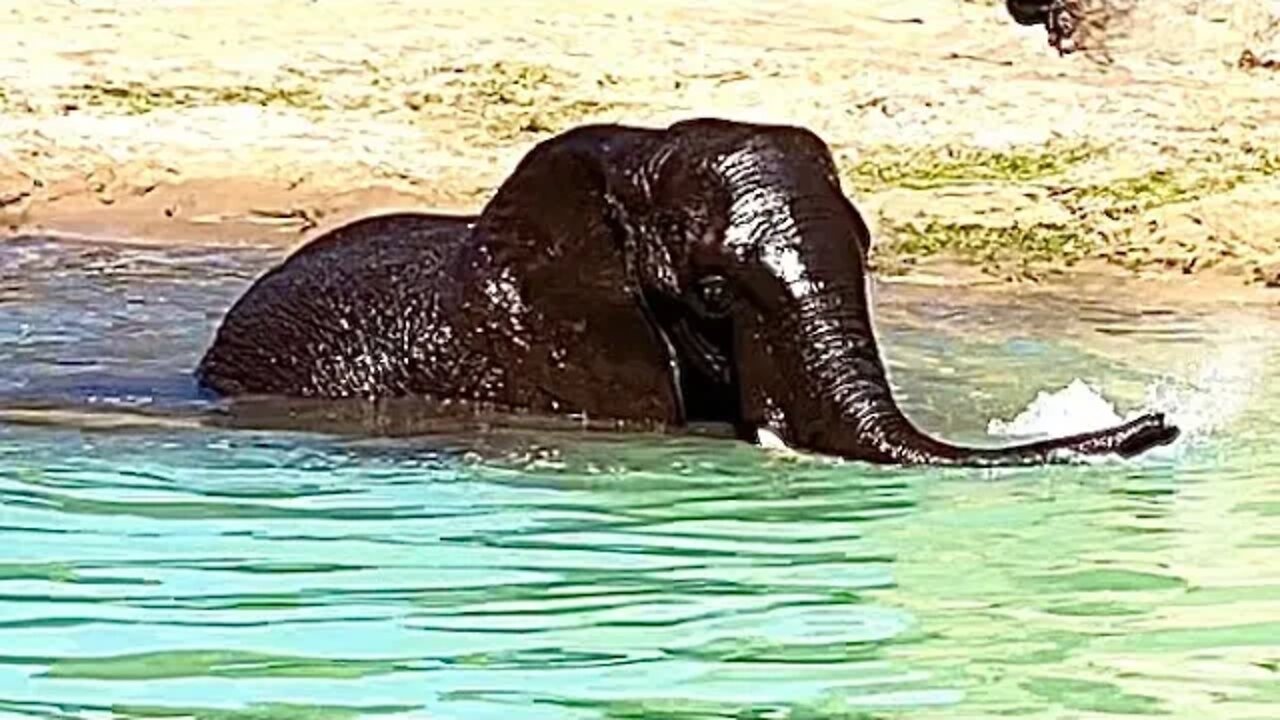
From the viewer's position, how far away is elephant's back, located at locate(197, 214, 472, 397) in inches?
376

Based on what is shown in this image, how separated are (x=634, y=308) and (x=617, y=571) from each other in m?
2.18

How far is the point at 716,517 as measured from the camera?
25.2 feet

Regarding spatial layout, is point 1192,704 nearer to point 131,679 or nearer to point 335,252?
point 131,679

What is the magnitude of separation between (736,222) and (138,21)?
40.4 ft

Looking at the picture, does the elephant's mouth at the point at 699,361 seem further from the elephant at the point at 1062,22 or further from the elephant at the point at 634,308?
the elephant at the point at 1062,22

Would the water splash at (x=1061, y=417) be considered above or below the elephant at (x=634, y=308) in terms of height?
below

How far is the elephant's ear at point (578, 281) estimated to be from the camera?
9.07 m

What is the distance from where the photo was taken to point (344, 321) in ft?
31.6

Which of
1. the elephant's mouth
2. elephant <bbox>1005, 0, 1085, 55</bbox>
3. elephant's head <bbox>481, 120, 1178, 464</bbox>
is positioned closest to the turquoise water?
elephant's head <bbox>481, 120, 1178, 464</bbox>

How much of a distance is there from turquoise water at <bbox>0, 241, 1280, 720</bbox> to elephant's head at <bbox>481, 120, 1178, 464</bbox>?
0.43ft

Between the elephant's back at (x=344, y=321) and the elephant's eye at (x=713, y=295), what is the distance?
99cm

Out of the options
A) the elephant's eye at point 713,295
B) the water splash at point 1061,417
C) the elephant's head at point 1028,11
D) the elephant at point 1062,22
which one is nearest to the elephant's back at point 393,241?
the elephant's eye at point 713,295

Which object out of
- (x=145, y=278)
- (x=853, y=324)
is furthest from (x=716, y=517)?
(x=145, y=278)

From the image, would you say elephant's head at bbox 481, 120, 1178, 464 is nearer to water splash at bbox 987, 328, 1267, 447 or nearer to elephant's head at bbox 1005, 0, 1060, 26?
water splash at bbox 987, 328, 1267, 447
